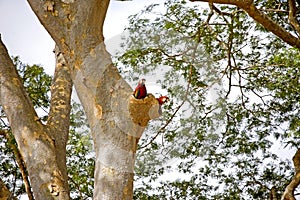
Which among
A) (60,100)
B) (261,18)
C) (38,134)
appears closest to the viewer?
(38,134)

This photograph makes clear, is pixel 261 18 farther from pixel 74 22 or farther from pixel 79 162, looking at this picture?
pixel 79 162

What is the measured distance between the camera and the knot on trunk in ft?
5.20

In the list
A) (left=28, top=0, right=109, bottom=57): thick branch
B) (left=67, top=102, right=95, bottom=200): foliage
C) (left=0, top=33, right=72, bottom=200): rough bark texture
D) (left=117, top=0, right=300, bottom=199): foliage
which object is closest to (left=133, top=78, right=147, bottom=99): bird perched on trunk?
(left=28, top=0, right=109, bottom=57): thick branch

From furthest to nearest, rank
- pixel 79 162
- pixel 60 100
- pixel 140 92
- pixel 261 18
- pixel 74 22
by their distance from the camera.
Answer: pixel 79 162
pixel 261 18
pixel 60 100
pixel 74 22
pixel 140 92

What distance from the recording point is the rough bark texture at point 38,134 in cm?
187

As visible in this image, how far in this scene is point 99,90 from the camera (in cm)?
167

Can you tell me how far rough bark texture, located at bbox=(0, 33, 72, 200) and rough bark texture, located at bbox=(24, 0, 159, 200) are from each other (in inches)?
12.1

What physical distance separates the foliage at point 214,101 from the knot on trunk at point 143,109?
6.41 ft

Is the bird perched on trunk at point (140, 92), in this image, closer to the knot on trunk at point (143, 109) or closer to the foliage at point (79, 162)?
the knot on trunk at point (143, 109)

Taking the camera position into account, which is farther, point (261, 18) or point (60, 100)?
point (261, 18)

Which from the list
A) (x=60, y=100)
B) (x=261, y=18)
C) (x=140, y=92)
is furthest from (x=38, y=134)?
(x=261, y=18)

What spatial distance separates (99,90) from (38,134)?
442 millimetres

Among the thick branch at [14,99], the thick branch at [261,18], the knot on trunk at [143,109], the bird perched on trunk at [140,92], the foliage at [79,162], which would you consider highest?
the foliage at [79,162]

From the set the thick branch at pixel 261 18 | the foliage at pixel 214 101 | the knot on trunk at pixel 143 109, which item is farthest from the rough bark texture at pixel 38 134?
the foliage at pixel 214 101
